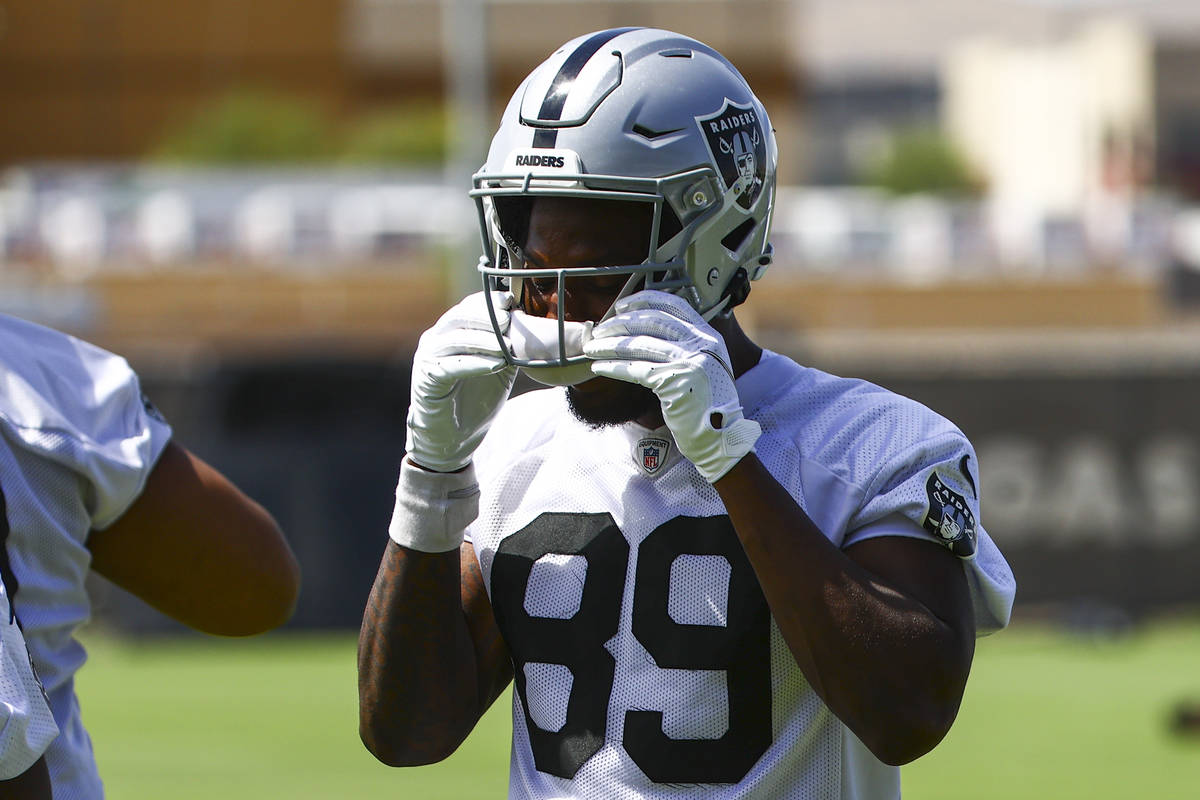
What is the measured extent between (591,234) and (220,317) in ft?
92.6

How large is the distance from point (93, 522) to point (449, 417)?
0.70 m

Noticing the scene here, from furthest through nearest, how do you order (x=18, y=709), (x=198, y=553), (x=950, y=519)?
(x=198, y=553) < (x=950, y=519) < (x=18, y=709)

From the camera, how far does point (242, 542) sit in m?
2.95

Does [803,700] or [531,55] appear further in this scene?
[531,55]

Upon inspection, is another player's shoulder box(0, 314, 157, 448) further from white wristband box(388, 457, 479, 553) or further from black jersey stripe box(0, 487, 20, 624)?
white wristband box(388, 457, 479, 553)

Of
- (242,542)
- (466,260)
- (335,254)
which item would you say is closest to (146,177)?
(335,254)

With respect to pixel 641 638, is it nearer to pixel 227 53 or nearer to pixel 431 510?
pixel 431 510

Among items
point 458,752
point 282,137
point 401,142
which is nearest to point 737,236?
point 458,752

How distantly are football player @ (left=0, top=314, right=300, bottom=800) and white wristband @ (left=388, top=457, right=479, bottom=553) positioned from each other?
1.70ft

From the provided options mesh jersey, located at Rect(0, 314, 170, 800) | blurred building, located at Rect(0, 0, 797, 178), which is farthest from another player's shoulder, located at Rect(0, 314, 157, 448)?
blurred building, located at Rect(0, 0, 797, 178)

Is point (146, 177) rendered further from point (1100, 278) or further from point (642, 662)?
point (642, 662)

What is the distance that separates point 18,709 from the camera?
213 centimetres

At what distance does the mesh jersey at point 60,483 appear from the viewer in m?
2.62

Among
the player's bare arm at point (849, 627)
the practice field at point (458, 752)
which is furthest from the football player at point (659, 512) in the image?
the practice field at point (458, 752)
